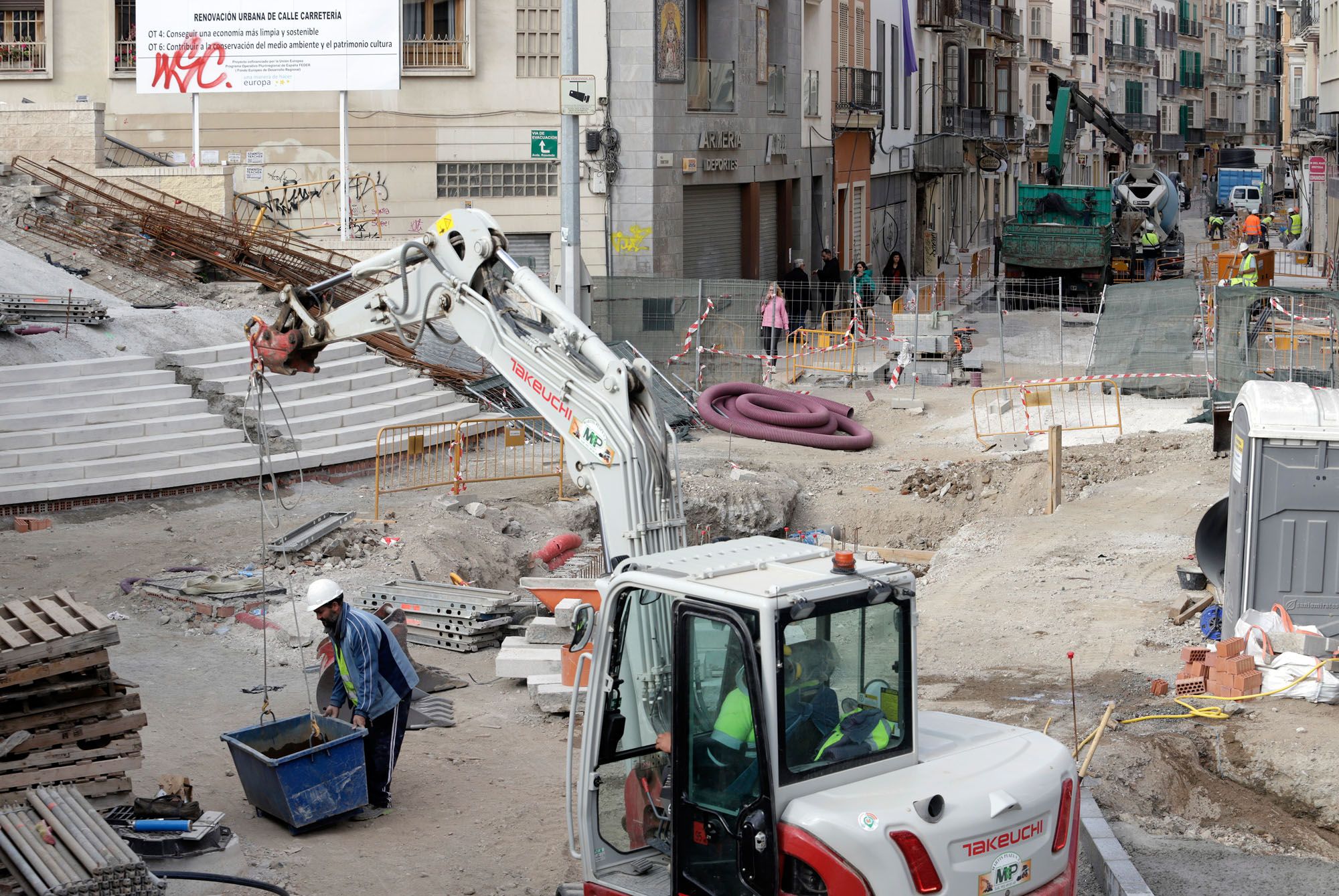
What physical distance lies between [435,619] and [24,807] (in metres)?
5.63

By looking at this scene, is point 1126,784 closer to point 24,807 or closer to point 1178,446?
point 24,807

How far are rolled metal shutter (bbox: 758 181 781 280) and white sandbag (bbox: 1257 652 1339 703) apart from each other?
23.0 metres

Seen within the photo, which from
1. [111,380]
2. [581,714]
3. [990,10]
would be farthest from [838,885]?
[990,10]

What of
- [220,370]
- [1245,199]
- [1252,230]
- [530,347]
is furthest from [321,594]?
[1245,199]

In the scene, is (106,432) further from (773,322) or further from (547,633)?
(773,322)

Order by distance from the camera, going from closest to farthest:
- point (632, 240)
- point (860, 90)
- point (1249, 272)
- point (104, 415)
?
point (104, 415), point (632, 240), point (1249, 272), point (860, 90)

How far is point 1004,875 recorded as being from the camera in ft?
19.2

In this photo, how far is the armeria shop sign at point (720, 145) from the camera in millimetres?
29547

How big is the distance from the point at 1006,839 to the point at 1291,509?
620 centimetres

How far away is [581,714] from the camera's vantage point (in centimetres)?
1117

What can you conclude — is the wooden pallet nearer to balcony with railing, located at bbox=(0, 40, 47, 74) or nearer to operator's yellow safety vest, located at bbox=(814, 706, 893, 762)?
operator's yellow safety vest, located at bbox=(814, 706, 893, 762)

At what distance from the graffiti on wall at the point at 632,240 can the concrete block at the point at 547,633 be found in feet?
55.6

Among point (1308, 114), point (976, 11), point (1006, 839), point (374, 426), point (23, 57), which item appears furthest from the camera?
point (1308, 114)

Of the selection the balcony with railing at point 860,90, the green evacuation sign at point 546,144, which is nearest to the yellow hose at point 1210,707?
the green evacuation sign at point 546,144
